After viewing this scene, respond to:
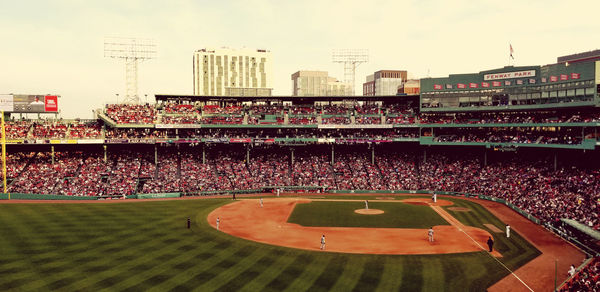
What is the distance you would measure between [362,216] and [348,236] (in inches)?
326

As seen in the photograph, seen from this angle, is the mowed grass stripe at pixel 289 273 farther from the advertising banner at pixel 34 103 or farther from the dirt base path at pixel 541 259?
the advertising banner at pixel 34 103

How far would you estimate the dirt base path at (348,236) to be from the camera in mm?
28250

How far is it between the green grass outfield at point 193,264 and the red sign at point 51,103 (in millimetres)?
31539

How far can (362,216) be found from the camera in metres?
39.7

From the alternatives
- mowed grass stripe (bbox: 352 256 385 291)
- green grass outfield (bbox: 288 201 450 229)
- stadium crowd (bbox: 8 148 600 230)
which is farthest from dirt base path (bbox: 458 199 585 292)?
stadium crowd (bbox: 8 148 600 230)

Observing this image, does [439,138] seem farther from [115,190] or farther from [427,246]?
[115,190]

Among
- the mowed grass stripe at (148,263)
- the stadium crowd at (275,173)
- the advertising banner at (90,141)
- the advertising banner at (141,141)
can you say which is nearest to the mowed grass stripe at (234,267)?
the mowed grass stripe at (148,263)

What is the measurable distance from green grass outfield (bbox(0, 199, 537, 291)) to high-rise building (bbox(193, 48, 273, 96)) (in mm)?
127772

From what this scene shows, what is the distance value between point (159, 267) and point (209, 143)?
134ft

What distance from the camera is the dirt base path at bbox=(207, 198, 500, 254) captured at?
28250 mm

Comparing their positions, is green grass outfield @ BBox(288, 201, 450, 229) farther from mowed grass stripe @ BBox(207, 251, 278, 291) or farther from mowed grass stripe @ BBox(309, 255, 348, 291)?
mowed grass stripe @ BBox(207, 251, 278, 291)

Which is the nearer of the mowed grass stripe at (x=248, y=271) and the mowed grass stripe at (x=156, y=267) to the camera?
the mowed grass stripe at (x=248, y=271)

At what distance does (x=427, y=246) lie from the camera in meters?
28.7

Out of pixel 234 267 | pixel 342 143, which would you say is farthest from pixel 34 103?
pixel 234 267
